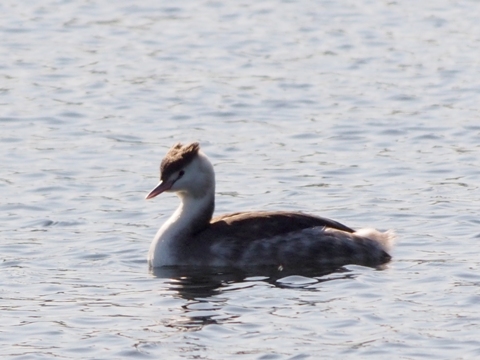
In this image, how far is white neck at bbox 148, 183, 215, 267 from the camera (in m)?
13.1

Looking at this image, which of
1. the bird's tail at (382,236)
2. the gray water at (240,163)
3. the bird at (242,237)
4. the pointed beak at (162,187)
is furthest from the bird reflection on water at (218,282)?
the pointed beak at (162,187)

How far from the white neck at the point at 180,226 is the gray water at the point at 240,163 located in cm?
22

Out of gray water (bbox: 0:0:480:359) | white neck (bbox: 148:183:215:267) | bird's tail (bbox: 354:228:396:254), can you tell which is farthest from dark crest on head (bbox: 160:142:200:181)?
bird's tail (bbox: 354:228:396:254)

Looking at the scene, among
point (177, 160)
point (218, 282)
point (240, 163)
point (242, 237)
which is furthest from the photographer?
point (240, 163)

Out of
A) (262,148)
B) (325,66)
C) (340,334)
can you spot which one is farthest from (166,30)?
(340,334)

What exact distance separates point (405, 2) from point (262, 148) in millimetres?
10348

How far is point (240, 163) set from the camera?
16750 millimetres

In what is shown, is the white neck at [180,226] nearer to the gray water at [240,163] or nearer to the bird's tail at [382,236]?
the gray water at [240,163]

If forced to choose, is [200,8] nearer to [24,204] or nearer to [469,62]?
[469,62]

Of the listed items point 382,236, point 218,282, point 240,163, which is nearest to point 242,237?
point 218,282

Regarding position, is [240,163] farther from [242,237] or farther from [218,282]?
[218,282]

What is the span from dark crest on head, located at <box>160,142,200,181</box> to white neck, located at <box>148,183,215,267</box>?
1.11 feet

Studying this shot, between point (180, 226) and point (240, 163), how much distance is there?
3.43 metres

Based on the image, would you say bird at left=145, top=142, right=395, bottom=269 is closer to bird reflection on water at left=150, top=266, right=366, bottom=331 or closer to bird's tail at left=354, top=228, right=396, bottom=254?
bird's tail at left=354, top=228, right=396, bottom=254
